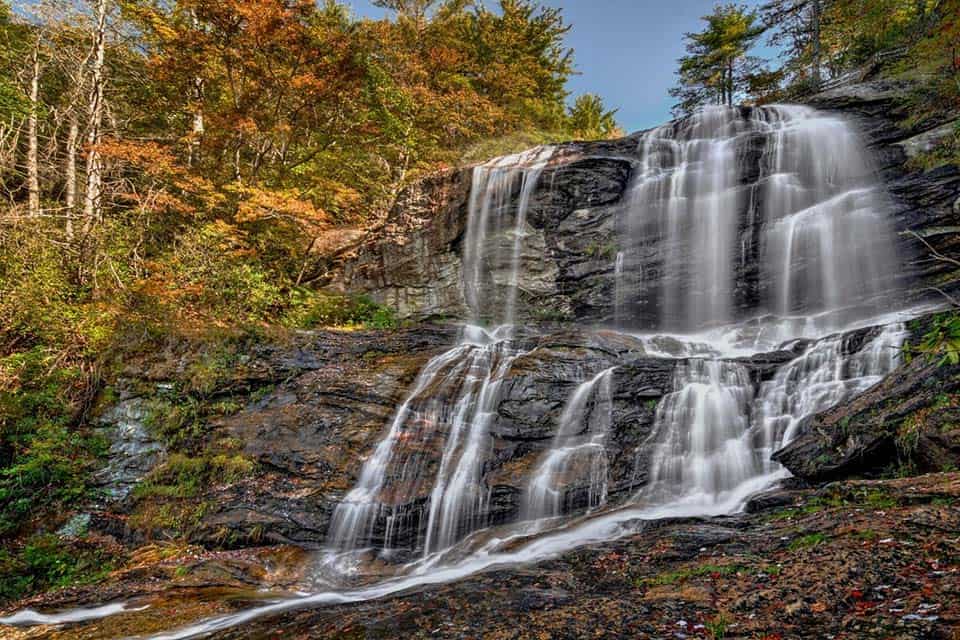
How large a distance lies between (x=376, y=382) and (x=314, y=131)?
437 inches

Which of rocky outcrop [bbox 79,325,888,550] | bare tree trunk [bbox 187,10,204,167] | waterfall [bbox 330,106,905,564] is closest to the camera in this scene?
waterfall [bbox 330,106,905,564]

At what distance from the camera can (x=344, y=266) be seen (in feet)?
49.9

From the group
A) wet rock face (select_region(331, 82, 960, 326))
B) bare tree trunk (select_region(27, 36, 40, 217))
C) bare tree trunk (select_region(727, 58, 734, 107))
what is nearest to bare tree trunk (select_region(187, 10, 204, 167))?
bare tree trunk (select_region(27, 36, 40, 217))

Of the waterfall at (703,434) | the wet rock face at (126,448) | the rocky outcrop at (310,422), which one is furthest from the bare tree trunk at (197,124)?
the waterfall at (703,434)

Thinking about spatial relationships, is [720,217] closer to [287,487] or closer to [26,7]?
[287,487]

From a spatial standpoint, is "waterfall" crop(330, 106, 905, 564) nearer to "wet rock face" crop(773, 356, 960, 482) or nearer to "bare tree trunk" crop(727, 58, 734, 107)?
"wet rock face" crop(773, 356, 960, 482)

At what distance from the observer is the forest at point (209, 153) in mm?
8047

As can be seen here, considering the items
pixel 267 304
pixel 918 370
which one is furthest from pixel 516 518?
pixel 267 304

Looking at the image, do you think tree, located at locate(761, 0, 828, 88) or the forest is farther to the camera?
tree, located at locate(761, 0, 828, 88)

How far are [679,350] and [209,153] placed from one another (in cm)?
1413

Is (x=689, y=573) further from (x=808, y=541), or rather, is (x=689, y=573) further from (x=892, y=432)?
(x=892, y=432)

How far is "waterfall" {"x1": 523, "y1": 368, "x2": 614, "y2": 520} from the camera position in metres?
6.60

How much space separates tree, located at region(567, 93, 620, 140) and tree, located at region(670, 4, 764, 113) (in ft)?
14.3

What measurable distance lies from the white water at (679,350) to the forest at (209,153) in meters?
2.17
